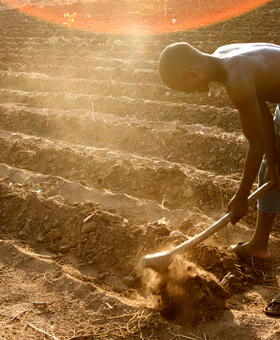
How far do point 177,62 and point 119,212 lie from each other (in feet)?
6.18

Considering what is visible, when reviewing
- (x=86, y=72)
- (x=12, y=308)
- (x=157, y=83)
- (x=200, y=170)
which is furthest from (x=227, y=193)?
(x=86, y=72)

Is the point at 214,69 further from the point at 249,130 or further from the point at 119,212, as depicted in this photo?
the point at 119,212

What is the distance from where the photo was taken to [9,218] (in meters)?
4.05

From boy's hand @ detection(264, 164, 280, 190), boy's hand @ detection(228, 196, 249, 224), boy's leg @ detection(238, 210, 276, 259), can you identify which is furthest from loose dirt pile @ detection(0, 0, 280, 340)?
boy's hand @ detection(264, 164, 280, 190)

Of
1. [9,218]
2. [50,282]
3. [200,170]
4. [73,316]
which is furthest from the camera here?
[200,170]

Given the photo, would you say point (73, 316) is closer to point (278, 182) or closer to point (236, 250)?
point (236, 250)

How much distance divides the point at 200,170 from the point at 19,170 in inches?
83.3

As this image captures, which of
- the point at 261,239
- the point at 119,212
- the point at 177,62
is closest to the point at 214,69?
the point at 177,62

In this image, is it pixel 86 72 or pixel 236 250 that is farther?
pixel 86 72

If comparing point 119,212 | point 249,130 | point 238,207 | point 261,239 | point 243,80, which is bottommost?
point 119,212

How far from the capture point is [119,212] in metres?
4.04

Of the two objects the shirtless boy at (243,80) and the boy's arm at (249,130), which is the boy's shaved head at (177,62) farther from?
the boy's arm at (249,130)

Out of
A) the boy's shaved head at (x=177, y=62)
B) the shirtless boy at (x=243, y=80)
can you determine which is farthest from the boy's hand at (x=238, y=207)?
the boy's shaved head at (x=177, y=62)

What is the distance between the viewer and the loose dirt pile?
108 inches
